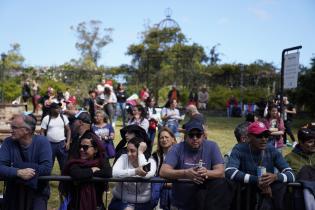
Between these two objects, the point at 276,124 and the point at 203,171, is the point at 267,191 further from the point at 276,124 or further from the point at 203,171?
the point at 276,124

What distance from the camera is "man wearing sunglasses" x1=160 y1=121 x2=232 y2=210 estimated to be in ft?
12.9

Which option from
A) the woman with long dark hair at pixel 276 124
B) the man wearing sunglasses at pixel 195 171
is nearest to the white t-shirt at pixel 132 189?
the man wearing sunglasses at pixel 195 171

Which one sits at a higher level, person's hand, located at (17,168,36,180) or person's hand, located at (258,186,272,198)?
person's hand, located at (17,168,36,180)

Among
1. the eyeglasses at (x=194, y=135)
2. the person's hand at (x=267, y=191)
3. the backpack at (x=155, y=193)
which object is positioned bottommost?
the backpack at (x=155, y=193)

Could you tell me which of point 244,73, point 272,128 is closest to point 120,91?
point 272,128

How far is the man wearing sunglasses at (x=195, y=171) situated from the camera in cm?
392

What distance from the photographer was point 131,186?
181 inches

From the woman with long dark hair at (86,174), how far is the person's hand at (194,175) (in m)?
0.89

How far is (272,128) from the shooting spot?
859 cm

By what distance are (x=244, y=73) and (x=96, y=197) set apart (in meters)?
25.3

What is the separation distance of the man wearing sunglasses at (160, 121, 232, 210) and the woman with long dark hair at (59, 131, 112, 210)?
29.5 inches

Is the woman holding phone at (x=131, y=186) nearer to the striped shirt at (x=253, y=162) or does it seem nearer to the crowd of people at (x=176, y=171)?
the crowd of people at (x=176, y=171)

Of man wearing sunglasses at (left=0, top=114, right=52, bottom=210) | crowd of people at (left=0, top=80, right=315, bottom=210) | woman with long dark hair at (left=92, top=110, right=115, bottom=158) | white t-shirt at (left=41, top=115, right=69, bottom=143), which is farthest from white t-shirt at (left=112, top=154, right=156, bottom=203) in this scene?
white t-shirt at (left=41, top=115, right=69, bottom=143)

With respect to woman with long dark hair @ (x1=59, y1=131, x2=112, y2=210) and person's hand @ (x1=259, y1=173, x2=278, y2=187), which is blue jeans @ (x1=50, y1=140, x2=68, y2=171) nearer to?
woman with long dark hair @ (x1=59, y1=131, x2=112, y2=210)
